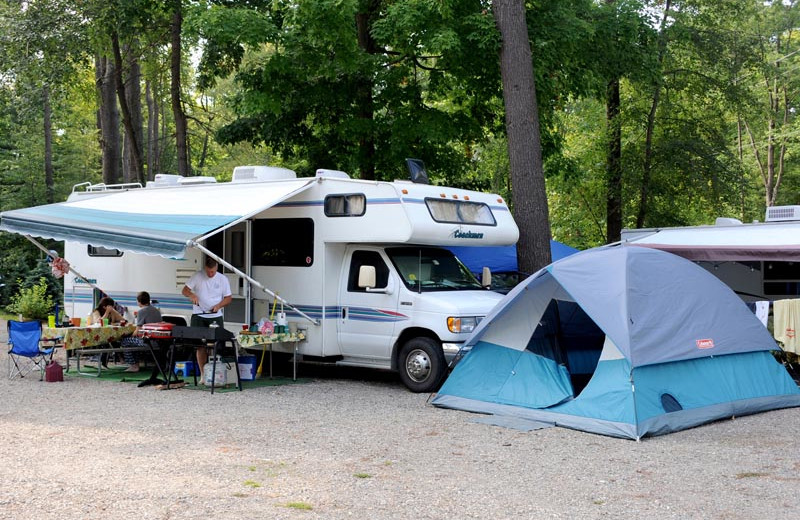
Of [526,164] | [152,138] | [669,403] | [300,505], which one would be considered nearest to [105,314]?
[526,164]

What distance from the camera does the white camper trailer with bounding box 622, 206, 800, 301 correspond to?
12.7 m

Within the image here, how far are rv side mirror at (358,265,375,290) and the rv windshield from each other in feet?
1.30

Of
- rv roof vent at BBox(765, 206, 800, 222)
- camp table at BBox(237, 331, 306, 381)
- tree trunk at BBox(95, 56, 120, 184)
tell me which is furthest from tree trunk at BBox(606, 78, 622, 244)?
camp table at BBox(237, 331, 306, 381)

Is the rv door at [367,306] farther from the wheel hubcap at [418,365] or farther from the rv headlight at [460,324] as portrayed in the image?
the rv headlight at [460,324]

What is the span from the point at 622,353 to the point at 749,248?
5.03m


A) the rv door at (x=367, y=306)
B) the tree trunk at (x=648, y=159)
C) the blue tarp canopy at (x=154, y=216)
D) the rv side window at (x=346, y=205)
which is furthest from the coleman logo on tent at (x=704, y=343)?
the tree trunk at (x=648, y=159)

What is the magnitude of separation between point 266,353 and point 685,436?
666 centimetres

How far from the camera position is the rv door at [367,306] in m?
11.4

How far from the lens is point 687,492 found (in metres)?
6.47

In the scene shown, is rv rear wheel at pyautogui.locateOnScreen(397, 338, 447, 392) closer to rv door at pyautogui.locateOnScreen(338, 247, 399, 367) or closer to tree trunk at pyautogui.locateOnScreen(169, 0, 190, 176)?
rv door at pyautogui.locateOnScreen(338, 247, 399, 367)

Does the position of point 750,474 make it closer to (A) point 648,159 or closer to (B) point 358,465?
(B) point 358,465

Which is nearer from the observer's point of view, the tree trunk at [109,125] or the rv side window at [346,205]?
the rv side window at [346,205]

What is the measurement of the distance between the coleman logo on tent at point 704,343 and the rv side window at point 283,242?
5143 millimetres

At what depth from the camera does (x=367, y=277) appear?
11281 mm
